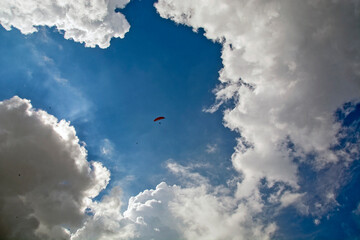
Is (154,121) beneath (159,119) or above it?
beneath

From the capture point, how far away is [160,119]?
87312 mm

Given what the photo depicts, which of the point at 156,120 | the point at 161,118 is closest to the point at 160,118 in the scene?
the point at 161,118

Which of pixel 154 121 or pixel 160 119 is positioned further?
pixel 160 119

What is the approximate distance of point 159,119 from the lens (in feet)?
282

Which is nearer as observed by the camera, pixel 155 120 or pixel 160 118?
pixel 155 120

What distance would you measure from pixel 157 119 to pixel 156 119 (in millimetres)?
1155

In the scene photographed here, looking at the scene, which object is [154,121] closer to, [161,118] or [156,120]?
[156,120]

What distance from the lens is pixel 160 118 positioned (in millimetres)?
86625

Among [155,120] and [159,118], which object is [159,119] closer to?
[159,118]

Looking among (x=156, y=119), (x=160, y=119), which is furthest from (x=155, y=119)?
(x=160, y=119)

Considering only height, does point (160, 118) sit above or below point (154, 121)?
above

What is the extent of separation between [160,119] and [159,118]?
1.57 meters

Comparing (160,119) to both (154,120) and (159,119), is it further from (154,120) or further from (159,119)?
(154,120)

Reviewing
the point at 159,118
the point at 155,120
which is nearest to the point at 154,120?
the point at 155,120
